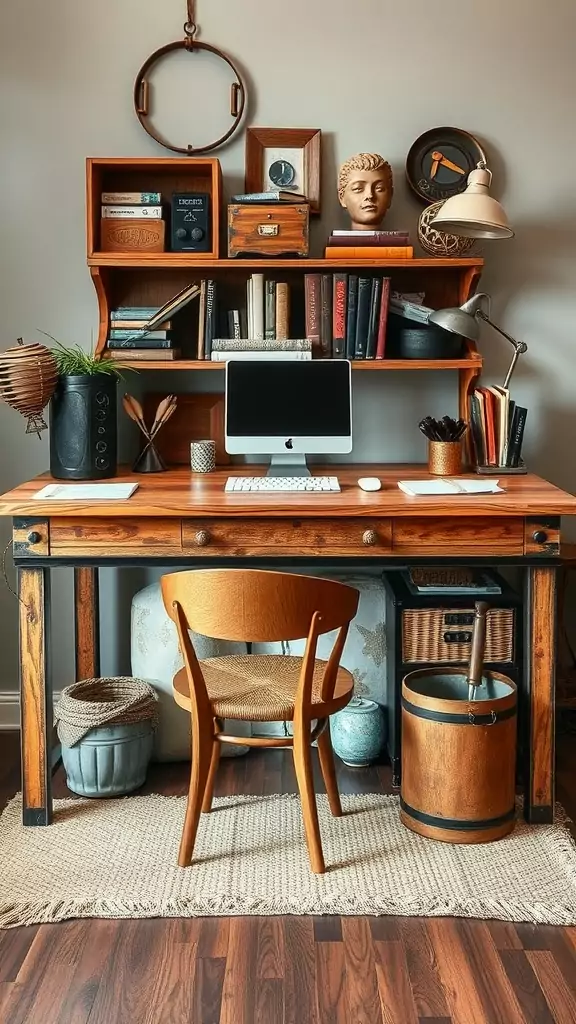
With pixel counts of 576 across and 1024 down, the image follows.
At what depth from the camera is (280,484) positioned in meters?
2.83

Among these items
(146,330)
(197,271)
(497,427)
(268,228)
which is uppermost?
(268,228)

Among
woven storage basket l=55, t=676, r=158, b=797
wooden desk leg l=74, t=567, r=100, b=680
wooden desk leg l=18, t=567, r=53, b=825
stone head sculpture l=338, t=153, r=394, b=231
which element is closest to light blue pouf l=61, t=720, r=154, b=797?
woven storage basket l=55, t=676, r=158, b=797

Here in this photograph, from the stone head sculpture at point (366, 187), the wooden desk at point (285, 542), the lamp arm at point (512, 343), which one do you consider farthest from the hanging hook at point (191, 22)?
the wooden desk at point (285, 542)

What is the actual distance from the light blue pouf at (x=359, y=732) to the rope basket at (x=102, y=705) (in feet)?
1.77

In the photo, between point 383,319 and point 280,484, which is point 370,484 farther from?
point 383,319

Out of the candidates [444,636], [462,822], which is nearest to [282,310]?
[444,636]

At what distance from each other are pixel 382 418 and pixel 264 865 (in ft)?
4.87

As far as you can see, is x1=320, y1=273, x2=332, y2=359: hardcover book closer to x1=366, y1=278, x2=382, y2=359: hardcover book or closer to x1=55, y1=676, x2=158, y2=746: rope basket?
x1=366, y1=278, x2=382, y2=359: hardcover book

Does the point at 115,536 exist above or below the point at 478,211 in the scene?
below

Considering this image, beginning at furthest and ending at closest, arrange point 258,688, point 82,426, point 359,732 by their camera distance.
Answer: point 359,732 → point 82,426 → point 258,688

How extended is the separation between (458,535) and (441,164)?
4.15ft

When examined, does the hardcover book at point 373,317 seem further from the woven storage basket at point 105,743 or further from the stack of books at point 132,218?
the woven storage basket at point 105,743

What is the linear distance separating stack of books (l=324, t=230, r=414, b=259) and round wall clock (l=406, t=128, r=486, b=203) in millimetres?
A: 240

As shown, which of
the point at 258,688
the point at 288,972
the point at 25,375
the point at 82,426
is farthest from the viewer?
the point at 82,426
